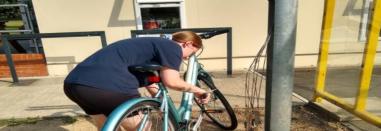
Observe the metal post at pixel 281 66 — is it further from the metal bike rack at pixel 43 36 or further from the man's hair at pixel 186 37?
the metal bike rack at pixel 43 36

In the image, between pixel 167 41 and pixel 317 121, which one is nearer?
pixel 167 41

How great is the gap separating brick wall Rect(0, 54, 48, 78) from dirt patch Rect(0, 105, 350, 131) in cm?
219

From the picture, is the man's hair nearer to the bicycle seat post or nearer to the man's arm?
the man's arm

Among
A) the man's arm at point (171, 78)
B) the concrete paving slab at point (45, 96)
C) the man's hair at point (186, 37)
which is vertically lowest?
the concrete paving slab at point (45, 96)

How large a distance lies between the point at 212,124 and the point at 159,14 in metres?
2.76

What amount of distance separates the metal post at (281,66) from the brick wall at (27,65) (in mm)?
4745

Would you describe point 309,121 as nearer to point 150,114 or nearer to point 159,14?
point 150,114

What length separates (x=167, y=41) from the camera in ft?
6.14

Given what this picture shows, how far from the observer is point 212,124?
3180 mm

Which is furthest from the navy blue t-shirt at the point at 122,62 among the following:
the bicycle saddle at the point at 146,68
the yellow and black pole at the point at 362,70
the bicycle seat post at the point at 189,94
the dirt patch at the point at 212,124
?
the yellow and black pole at the point at 362,70

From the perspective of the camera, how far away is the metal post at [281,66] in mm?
1809

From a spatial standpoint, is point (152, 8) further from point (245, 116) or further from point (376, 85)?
point (376, 85)

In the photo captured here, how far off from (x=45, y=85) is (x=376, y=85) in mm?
5012

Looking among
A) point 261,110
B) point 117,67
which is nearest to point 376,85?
point 261,110
